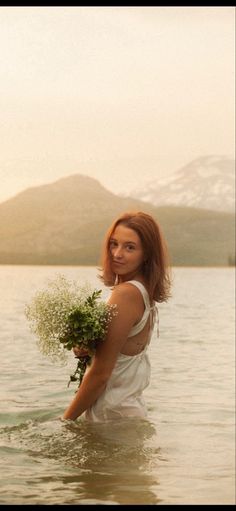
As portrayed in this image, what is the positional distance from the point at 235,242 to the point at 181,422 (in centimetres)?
9103

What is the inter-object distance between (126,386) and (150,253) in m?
0.86

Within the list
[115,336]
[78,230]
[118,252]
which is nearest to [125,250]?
[118,252]

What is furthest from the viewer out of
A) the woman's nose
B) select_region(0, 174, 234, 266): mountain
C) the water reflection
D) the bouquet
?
select_region(0, 174, 234, 266): mountain

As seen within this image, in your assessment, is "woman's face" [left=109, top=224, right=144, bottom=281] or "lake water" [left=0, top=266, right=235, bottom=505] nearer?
"lake water" [left=0, top=266, right=235, bottom=505]

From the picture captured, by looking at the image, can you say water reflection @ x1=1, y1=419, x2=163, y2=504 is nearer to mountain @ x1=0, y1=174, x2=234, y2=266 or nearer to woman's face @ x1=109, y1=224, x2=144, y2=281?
woman's face @ x1=109, y1=224, x2=144, y2=281

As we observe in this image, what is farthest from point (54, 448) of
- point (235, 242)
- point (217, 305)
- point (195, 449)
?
point (235, 242)

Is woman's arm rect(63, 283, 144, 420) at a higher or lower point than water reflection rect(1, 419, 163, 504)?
higher

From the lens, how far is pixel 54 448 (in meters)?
5.67

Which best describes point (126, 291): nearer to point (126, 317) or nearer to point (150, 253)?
point (126, 317)

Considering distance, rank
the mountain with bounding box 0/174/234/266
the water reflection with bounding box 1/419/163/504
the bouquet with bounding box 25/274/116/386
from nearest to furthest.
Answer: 1. the water reflection with bounding box 1/419/163/504
2. the bouquet with bounding box 25/274/116/386
3. the mountain with bounding box 0/174/234/266

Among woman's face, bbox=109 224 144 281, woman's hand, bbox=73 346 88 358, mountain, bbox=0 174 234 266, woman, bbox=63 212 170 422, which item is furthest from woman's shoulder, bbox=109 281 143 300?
mountain, bbox=0 174 234 266

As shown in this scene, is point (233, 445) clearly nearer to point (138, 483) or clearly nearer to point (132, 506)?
point (138, 483)

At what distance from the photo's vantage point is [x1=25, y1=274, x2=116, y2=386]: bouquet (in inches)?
210

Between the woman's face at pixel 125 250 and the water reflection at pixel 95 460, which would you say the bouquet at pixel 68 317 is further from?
the water reflection at pixel 95 460
